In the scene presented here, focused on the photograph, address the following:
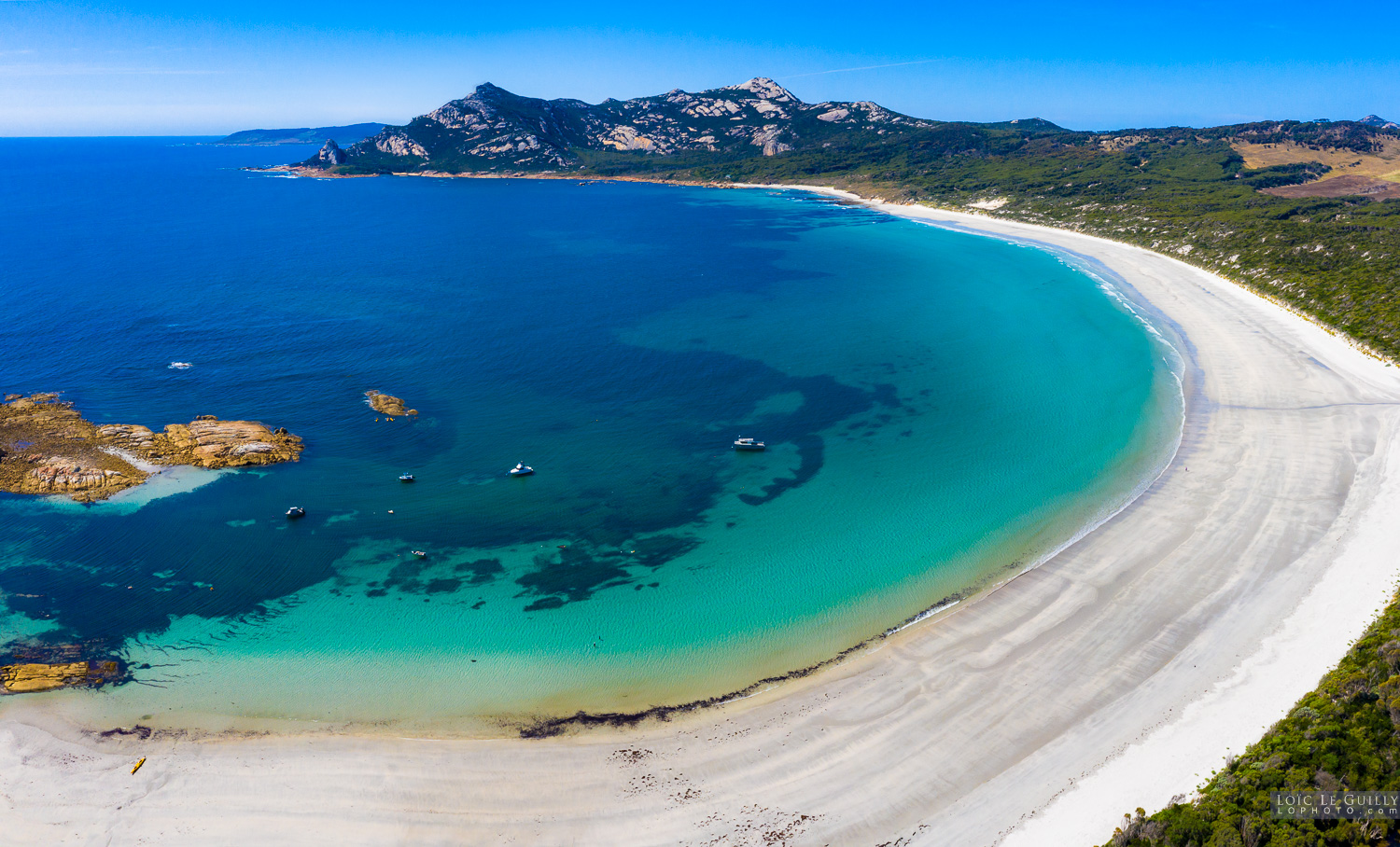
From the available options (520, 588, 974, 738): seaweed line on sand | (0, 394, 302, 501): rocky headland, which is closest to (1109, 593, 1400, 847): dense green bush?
(520, 588, 974, 738): seaweed line on sand

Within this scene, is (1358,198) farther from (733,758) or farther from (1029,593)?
(733,758)

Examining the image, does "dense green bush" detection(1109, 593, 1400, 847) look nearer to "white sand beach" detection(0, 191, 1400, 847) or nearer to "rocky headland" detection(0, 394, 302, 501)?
"white sand beach" detection(0, 191, 1400, 847)

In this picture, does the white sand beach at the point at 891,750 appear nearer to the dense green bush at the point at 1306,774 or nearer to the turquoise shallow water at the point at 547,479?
the dense green bush at the point at 1306,774

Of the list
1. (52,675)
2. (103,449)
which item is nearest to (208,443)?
(103,449)

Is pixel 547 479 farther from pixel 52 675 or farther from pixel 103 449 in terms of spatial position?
pixel 103 449

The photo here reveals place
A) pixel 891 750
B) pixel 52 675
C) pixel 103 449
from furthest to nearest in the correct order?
pixel 103 449
pixel 52 675
pixel 891 750

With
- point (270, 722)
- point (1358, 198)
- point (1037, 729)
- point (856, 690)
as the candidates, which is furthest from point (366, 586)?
point (1358, 198)

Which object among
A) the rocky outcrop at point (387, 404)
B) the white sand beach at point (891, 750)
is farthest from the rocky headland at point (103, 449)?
the white sand beach at point (891, 750)
